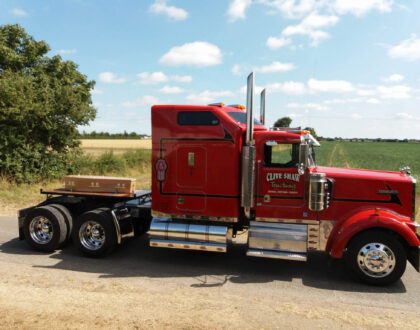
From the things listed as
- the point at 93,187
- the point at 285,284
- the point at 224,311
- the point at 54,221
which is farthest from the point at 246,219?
the point at 54,221

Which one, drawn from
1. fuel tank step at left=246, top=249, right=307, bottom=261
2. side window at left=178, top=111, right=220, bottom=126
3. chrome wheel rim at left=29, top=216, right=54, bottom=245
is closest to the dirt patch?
fuel tank step at left=246, top=249, right=307, bottom=261

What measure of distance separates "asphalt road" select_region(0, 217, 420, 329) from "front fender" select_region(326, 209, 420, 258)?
733 millimetres

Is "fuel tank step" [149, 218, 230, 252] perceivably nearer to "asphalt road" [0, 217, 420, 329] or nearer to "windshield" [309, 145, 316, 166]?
"asphalt road" [0, 217, 420, 329]

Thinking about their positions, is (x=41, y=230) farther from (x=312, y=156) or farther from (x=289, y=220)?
(x=312, y=156)

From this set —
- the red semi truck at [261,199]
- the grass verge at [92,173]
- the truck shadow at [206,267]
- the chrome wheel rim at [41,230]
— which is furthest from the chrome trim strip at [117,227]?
the grass verge at [92,173]

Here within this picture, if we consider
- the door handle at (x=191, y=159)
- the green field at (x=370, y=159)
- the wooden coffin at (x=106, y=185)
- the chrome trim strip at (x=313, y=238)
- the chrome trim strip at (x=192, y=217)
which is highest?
the green field at (x=370, y=159)

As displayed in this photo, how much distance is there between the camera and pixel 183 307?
4637 mm

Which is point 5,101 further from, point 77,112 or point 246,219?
point 246,219

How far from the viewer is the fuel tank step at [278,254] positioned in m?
5.75

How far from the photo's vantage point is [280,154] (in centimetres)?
623

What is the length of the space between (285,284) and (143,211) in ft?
11.1

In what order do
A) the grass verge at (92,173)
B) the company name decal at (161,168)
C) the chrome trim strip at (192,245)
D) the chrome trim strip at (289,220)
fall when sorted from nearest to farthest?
1. the chrome trim strip at (289,220)
2. the chrome trim strip at (192,245)
3. the company name decal at (161,168)
4. the grass verge at (92,173)

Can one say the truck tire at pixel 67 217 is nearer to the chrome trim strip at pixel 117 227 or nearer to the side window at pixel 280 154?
the chrome trim strip at pixel 117 227

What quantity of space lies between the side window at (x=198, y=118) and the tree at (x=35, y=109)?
1156cm
